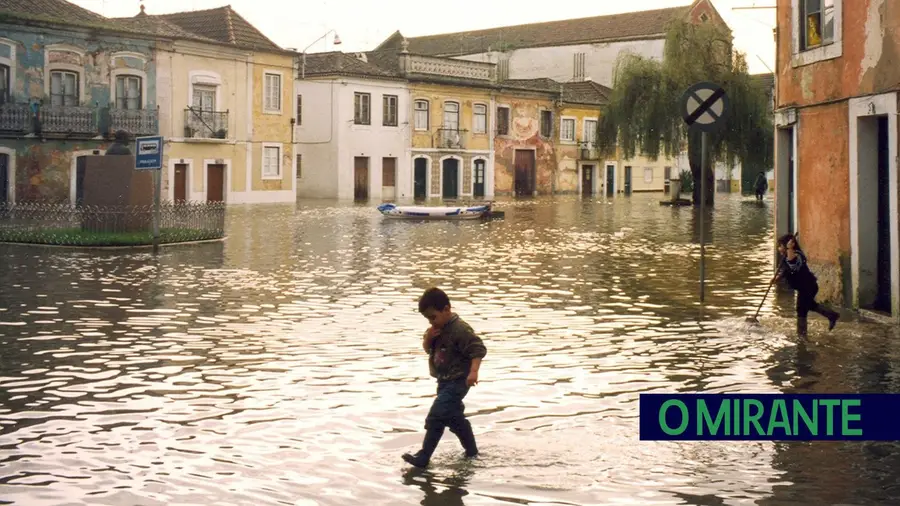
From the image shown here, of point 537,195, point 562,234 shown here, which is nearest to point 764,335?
point 562,234

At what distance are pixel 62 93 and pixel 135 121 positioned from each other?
9.72 feet

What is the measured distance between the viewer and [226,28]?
165 feet

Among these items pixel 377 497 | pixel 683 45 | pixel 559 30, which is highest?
pixel 559 30

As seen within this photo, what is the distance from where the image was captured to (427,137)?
62188 mm

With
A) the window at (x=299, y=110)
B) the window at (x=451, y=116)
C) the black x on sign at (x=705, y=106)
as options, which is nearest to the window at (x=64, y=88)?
the window at (x=299, y=110)

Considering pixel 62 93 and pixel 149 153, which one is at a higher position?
pixel 62 93

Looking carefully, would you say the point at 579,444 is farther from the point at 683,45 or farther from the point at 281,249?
the point at 683,45

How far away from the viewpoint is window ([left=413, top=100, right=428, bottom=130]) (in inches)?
2419

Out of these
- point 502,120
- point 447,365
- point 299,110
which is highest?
point 502,120

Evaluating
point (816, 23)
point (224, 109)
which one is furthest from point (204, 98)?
point (816, 23)

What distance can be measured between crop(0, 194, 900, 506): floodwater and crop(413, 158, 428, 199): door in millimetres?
43073

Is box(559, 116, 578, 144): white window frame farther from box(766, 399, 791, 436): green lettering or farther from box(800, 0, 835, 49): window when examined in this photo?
box(766, 399, 791, 436): green lettering

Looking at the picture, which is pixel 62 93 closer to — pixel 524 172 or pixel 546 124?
pixel 524 172

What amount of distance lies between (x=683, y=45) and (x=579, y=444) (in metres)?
43.3
